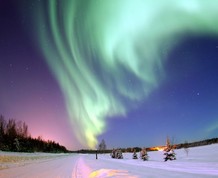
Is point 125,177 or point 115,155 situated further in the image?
point 115,155

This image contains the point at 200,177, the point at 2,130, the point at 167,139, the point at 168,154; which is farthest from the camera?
the point at 2,130

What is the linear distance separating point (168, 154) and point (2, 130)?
6337 centimetres

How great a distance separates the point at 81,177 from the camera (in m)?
11.4

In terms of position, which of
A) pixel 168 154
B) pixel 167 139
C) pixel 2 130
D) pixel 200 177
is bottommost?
pixel 200 177

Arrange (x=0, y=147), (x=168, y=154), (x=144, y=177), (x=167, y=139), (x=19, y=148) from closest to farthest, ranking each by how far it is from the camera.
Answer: (x=144, y=177), (x=168, y=154), (x=167, y=139), (x=0, y=147), (x=19, y=148)

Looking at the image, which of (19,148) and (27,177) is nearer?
(27,177)

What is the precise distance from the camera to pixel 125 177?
35.4 ft

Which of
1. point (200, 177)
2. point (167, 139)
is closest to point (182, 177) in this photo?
point (200, 177)

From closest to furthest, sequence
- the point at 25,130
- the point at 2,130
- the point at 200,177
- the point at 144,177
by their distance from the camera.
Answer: the point at 200,177, the point at 144,177, the point at 2,130, the point at 25,130

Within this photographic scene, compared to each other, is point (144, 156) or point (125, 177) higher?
point (144, 156)

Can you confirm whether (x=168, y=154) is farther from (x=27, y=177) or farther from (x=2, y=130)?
(x=2, y=130)

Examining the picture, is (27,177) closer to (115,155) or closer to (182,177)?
(182,177)

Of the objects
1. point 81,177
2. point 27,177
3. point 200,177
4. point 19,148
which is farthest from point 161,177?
point 19,148

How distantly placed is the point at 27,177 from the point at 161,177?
20.6ft
